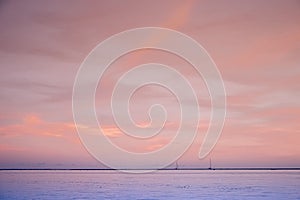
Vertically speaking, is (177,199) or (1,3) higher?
(1,3)

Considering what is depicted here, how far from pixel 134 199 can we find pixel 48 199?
→ 820 cm

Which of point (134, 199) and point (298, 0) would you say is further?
point (134, 199)

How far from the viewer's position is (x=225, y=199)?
36.9 metres

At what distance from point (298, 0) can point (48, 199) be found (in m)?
29.1

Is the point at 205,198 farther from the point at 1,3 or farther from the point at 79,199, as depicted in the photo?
the point at 1,3

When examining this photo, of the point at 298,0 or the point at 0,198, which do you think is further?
the point at 0,198

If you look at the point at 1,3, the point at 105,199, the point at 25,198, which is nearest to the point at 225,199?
the point at 105,199

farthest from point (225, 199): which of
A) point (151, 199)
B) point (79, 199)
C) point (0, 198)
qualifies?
point (0, 198)

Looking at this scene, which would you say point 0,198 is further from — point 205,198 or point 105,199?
point 205,198

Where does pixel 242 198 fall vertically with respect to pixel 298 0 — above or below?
below

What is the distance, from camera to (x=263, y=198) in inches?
1467

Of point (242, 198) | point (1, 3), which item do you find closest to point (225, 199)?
point (242, 198)

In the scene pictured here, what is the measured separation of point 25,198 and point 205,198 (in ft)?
58.3

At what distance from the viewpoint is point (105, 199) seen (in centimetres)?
3697
